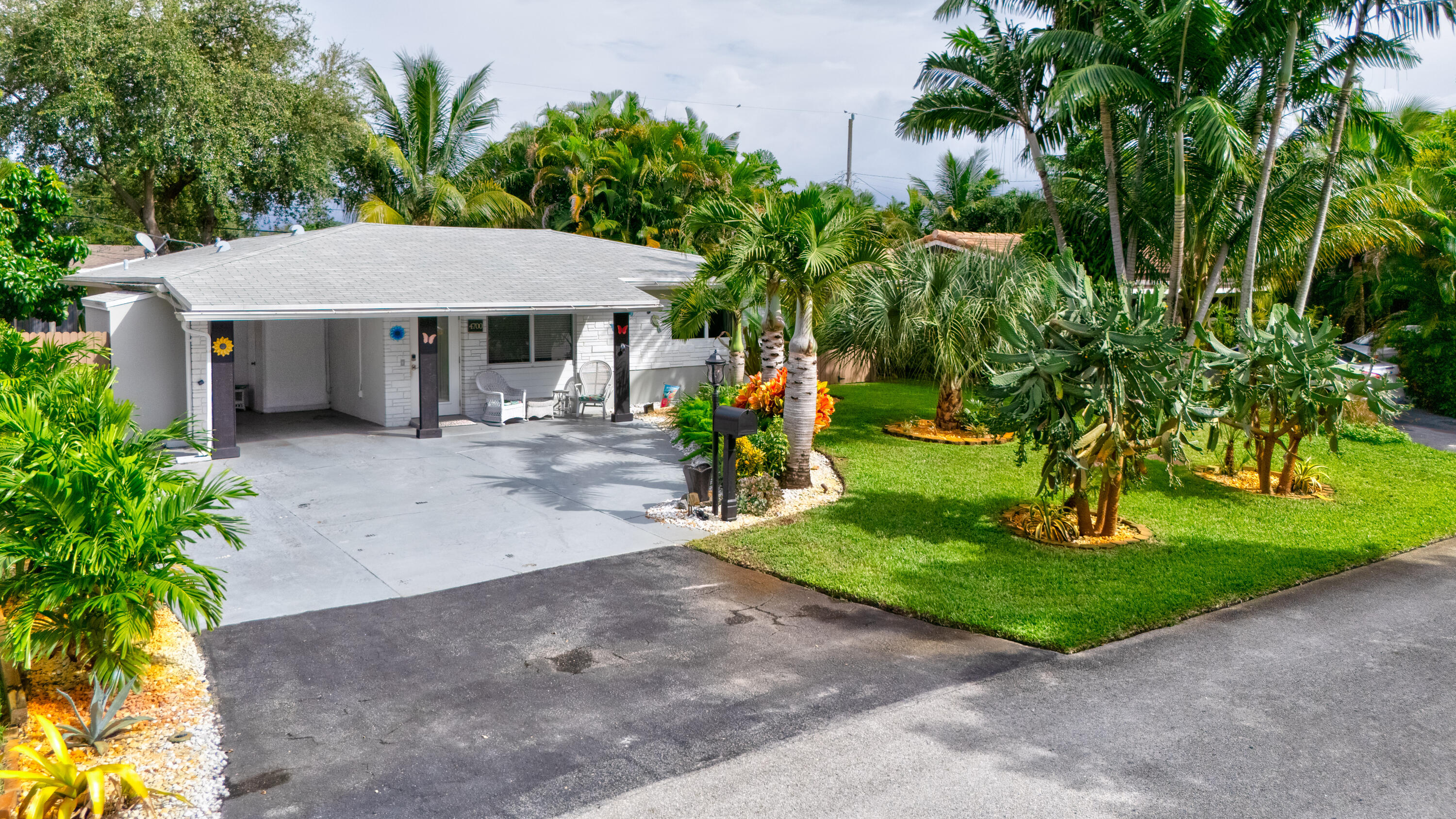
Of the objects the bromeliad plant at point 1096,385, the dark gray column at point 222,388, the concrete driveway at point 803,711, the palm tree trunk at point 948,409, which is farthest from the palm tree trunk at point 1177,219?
the dark gray column at point 222,388

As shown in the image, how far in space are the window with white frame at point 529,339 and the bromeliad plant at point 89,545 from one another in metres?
11.5

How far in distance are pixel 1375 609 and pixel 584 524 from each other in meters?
7.54

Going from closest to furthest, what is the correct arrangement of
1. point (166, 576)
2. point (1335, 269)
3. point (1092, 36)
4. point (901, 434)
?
point (166, 576), point (1092, 36), point (901, 434), point (1335, 269)

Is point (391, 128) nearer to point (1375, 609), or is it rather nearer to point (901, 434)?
point (901, 434)

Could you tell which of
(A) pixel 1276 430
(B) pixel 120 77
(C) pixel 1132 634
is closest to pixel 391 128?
(B) pixel 120 77

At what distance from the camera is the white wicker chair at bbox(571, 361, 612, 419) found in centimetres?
1811

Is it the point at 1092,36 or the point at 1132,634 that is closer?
the point at 1132,634

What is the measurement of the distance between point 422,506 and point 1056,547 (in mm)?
7015

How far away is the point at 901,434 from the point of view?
16.8 metres

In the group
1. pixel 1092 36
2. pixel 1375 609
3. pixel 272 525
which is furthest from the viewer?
pixel 1092 36

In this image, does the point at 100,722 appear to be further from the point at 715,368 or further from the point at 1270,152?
the point at 1270,152

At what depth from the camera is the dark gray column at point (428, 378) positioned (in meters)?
15.5

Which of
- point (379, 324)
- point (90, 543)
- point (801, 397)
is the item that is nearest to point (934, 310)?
point (801, 397)

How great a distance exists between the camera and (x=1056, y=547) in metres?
10.3
